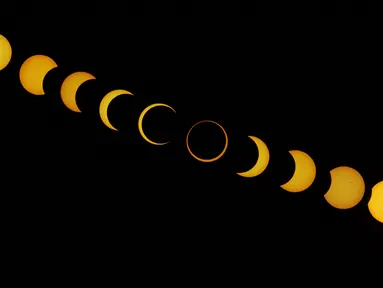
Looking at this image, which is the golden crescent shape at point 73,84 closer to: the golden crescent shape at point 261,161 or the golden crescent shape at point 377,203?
the golden crescent shape at point 261,161

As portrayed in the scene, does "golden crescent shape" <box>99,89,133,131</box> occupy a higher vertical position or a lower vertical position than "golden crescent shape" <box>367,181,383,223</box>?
lower

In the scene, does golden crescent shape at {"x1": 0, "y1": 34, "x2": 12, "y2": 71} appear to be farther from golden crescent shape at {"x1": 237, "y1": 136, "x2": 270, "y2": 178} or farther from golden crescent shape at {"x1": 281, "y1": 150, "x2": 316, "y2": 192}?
golden crescent shape at {"x1": 281, "y1": 150, "x2": 316, "y2": 192}

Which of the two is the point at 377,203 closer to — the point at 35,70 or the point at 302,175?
the point at 302,175

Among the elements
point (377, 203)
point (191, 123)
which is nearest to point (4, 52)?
point (191, 123)

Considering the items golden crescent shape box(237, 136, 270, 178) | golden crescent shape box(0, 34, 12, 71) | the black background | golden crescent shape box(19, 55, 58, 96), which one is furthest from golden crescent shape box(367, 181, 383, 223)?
golden crescent shape box(0, 34, 12, 71)

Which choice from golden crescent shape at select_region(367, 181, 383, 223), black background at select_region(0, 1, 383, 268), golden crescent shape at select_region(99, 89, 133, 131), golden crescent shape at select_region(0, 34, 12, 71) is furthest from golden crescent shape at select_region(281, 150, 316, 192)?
golden crescent shape at select_region(0, 34, 12, 71)

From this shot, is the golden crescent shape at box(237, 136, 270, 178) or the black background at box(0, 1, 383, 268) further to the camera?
the black background at box(0, 1, 383, 268)

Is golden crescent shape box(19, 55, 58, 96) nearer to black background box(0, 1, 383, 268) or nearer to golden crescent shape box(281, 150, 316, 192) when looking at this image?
black background box(0, 1, 383, 268)
